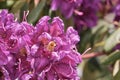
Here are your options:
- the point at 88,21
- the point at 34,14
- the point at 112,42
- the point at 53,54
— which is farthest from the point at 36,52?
the point at 88,21

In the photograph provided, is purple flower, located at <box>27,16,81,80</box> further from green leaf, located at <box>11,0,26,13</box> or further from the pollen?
green leaf, located at <box>11,0,26,13</box>

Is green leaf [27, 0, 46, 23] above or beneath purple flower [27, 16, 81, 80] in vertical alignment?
beneath

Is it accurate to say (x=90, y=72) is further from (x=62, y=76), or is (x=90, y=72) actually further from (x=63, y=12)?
(x=62, y=76)

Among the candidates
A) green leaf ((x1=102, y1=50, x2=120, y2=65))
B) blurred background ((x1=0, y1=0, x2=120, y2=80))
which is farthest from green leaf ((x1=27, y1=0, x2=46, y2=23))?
green leaf ((x1=102, y1=50, x2=120, y2=65))

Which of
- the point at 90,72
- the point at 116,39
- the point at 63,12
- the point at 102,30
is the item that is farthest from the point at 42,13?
the point at 90,72

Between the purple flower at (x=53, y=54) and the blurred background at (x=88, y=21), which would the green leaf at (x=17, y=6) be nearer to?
the blurred background at (x=88, y=21)

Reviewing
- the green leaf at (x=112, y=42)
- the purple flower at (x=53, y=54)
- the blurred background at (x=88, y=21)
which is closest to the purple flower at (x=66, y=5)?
the blurred background at (x=88, y=21)

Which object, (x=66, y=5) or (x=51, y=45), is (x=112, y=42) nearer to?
(x=66, y=5)
